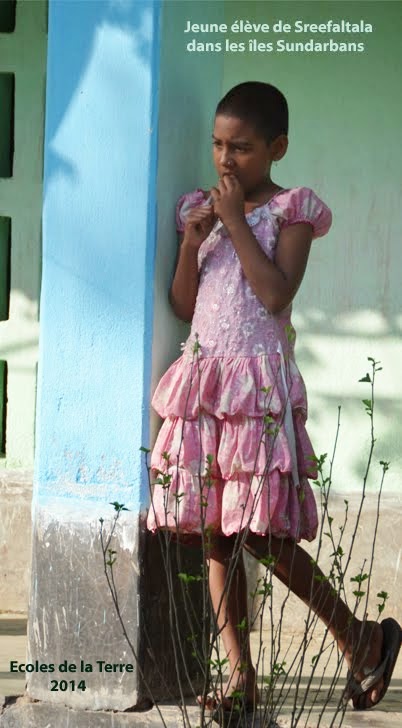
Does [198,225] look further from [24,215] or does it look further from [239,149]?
[24,215]

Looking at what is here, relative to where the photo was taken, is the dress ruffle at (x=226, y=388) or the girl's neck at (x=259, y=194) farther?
the girl's neck at (x=259, y=194)

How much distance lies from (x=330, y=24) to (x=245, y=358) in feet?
8.11

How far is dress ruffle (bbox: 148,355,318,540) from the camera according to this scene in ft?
11.7

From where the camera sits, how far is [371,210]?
5.69 meters

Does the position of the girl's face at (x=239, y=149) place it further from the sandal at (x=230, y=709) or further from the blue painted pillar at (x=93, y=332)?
the sandal at (x=230, y=709)

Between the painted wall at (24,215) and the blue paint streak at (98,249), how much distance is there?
2142 mm

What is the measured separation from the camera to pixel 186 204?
3.87 meters

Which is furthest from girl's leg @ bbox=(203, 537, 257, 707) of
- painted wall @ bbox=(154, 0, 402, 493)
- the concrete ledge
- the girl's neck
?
painted wall @ bbox=(154, 0, 402, 493)

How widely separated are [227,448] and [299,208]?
677 millimetres

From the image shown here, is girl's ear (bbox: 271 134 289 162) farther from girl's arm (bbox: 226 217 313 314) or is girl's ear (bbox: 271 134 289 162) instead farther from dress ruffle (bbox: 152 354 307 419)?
dress ruffle (bbox: 152 354 307 419)

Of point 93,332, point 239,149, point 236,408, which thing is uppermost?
point 239,149

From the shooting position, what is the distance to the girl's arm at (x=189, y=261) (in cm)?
375

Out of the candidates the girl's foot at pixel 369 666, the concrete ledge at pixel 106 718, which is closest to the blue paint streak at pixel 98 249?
the concrete ledge at pixel 106 718

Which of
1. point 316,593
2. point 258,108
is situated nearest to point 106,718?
point 316,593
